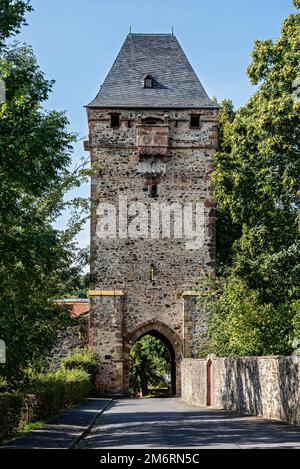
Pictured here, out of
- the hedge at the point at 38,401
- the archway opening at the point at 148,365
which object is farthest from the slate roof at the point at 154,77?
the hedge at the point at 38,401

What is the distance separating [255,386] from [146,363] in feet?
92.8

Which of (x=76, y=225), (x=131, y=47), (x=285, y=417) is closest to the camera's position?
(x=285, y=417)

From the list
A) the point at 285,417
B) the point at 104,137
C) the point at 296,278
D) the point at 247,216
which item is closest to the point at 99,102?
the point at 104,137

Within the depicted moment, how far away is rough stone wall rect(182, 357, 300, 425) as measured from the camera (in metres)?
16.4

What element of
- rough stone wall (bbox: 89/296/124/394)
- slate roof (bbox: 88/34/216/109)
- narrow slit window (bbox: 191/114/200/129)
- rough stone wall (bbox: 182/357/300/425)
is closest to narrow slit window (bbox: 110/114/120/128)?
slate roof (bbox: 88/34/216/109)

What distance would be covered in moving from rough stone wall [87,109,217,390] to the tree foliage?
5.71 meters

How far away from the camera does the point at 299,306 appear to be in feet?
77.6

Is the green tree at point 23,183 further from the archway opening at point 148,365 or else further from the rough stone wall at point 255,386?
the archway opening at point 148,365

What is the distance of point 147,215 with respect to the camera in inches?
1405

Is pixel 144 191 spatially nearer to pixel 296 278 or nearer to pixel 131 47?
pixel 131 47

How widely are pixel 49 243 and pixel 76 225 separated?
9.20m

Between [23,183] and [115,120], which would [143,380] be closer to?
[115,120]

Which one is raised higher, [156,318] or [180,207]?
[180,207]

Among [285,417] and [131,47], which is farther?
[131,47]
